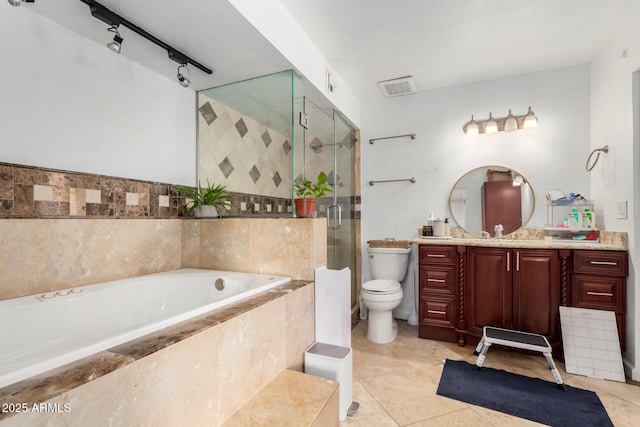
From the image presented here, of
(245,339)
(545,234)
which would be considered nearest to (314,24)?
(245,339)

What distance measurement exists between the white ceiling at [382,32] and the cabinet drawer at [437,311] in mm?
2070

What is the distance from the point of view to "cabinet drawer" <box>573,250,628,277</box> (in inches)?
80.9

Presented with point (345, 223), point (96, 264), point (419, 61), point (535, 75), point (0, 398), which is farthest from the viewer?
point (345, 223)

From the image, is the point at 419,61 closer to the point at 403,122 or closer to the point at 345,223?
the point at 403,122

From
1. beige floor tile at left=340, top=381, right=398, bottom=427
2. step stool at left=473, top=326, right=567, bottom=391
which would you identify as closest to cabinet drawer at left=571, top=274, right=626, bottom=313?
step stool at left=473, top=326, right=567, bottom=391

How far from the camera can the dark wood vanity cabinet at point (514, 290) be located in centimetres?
223

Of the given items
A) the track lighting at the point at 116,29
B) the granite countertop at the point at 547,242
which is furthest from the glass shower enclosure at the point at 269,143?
the granite countertop at the point at 547,242

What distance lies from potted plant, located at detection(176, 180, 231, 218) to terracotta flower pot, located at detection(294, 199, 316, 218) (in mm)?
693

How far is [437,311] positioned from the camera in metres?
2.57

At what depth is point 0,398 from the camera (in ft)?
2.05

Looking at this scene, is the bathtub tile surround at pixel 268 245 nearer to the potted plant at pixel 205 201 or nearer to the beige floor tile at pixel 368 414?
the potted plant at pixel 205 201

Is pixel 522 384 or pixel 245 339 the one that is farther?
pixel 522 384

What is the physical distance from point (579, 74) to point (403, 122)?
1.52m

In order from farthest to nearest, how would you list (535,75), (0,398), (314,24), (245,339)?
(535,75)
(314,24)
(245,339)
(0,398)
